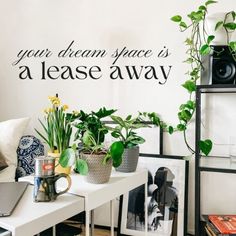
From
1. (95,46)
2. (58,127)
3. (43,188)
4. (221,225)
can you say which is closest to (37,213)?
(43,188)

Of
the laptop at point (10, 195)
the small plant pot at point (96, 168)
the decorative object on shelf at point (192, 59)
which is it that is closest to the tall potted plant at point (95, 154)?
the small plant pot at point (96, 168)

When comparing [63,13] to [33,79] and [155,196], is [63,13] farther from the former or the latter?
[155,196]

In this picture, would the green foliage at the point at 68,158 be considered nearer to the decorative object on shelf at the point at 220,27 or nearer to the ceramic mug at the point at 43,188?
the ceramic mug at the point at 43,188

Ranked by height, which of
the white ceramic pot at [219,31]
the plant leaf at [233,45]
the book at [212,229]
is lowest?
the book at [212,229]

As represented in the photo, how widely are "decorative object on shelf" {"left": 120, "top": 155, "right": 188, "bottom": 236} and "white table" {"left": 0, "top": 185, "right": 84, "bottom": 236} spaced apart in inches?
37.8

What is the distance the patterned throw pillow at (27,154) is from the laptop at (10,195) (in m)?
0.84

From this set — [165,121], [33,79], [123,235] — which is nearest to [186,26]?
[165,121]

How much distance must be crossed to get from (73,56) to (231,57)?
117 cm

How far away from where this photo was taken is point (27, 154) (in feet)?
7.50

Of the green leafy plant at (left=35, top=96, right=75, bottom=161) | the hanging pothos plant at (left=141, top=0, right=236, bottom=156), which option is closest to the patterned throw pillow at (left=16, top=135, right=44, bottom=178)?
the green leafy plant at (left=35, top=96, right=75, bottom=161)

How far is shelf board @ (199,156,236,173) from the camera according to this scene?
1768mm

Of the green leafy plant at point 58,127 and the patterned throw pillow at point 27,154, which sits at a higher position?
the green leafy plant at point 58,127

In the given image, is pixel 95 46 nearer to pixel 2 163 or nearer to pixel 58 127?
pixel 58 127

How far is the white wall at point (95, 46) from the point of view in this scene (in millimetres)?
2154
